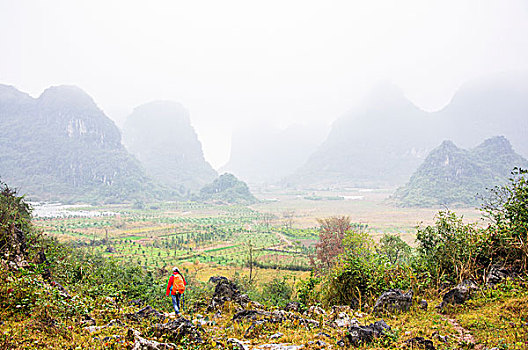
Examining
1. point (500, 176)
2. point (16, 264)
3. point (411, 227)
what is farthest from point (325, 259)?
point (500, 176)

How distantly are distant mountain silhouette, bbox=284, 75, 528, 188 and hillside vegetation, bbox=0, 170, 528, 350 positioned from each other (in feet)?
460

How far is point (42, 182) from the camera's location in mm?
95812

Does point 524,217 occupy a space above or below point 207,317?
above

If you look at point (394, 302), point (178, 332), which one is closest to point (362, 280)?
point (394, 302)

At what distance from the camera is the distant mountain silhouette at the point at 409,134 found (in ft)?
486

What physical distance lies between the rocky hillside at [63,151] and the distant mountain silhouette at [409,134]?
91193 mm

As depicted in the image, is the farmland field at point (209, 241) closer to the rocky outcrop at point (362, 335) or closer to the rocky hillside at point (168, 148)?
the rocky outcrop at point (362, 335)

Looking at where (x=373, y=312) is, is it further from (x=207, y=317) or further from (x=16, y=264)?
(x=16, y=264)

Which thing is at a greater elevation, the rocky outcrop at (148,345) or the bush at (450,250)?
the bush at (450,250)

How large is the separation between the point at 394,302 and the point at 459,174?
10253 cm

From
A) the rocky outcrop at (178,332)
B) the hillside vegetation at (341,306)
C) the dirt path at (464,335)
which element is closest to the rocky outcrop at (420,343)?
the hillside vegetation at (341,306)

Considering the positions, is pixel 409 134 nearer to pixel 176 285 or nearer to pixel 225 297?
pixel 225 297

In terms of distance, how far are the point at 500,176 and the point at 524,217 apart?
4205 inches

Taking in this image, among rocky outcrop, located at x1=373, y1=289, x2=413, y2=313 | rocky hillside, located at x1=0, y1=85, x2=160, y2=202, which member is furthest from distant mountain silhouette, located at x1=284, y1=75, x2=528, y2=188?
rocky outcrop, located at x1=373, y1=289, x2=413, y2=313
